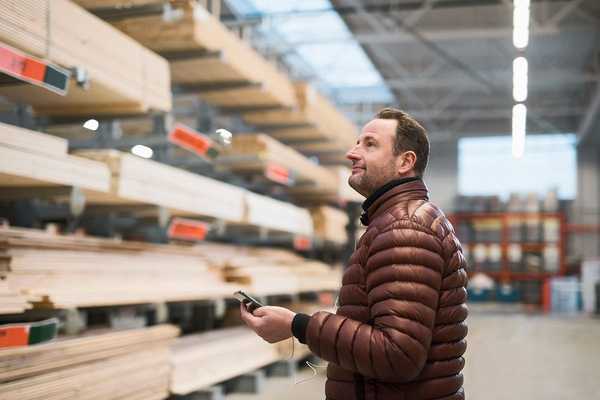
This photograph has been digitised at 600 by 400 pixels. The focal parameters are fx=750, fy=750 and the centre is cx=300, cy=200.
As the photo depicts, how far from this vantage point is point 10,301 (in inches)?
130

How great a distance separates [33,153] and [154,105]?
3.78 feet

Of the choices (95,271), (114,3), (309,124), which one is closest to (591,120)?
(309,124)

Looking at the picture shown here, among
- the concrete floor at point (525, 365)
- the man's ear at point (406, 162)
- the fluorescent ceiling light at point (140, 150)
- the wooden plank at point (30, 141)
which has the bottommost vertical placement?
the concrete floor at point (525, 365)

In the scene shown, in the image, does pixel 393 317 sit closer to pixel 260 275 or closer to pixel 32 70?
pixel 32 70

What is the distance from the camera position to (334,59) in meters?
15.9

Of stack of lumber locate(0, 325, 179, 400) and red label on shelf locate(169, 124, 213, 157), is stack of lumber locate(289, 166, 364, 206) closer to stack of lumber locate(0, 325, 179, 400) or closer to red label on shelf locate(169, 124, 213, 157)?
red label on shelf locate(169, 124, 213, 157)

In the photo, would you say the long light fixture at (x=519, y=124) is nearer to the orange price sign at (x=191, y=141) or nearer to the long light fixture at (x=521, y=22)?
the long light fixture at (x=521, y=22)

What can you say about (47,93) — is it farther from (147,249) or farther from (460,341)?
(460,341)

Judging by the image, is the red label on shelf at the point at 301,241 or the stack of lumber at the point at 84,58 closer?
the stack of lumber at the point at 84,58

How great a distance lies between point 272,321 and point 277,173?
4958 mm

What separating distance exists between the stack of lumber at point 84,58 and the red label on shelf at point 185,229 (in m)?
1.06

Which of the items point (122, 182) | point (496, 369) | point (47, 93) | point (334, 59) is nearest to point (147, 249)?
point (122, 182)

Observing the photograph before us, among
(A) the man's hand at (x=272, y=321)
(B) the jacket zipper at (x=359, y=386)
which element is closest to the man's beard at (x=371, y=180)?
(A) the man's hand at (x=272, y=321)

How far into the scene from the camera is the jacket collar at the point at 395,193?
231 centimetres
